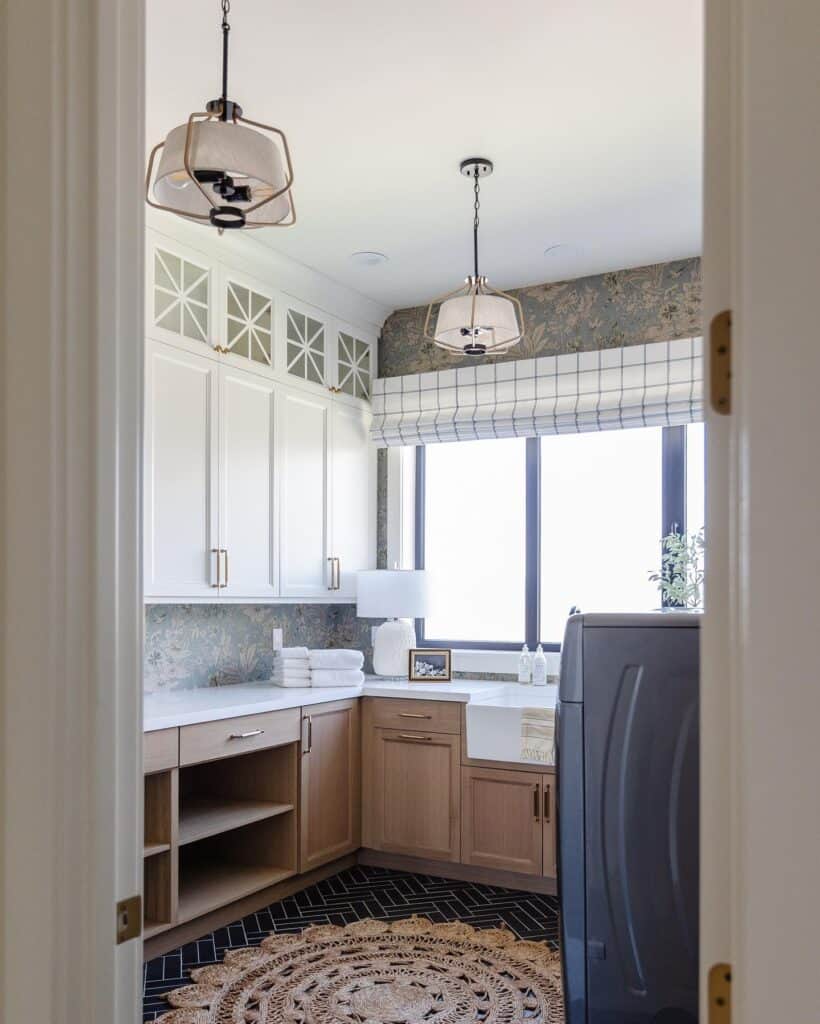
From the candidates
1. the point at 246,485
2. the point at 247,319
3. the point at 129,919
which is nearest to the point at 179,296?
the point at 247,319

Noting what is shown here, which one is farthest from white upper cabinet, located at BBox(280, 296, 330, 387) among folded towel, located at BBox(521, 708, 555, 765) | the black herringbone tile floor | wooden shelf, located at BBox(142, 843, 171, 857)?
the black herringbone tile floor

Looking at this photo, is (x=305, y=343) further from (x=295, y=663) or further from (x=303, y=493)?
(x=295, y=663)

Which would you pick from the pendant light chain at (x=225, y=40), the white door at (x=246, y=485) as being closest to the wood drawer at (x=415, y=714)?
the white door at (x=246, y=485)

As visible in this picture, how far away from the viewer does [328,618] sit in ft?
16.8

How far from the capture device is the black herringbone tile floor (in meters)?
3.32

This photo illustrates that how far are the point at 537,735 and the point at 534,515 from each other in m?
1.33

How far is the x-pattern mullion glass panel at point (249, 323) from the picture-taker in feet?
13.3

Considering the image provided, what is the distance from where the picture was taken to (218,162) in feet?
7.47

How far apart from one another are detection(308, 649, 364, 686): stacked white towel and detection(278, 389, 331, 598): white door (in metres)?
0.32

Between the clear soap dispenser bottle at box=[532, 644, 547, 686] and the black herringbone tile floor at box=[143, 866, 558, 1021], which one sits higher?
the clear soap dispenser bottle at box=[532, 644, 547, 686]

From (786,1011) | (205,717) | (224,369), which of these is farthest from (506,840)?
(786,1011)

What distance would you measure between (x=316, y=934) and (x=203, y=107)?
293 cm

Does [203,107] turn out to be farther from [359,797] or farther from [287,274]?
[359,797]

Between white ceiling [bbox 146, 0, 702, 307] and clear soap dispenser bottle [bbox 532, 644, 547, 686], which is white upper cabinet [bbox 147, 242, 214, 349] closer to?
white ceiling [bbox 146, 0, 702, 307]
